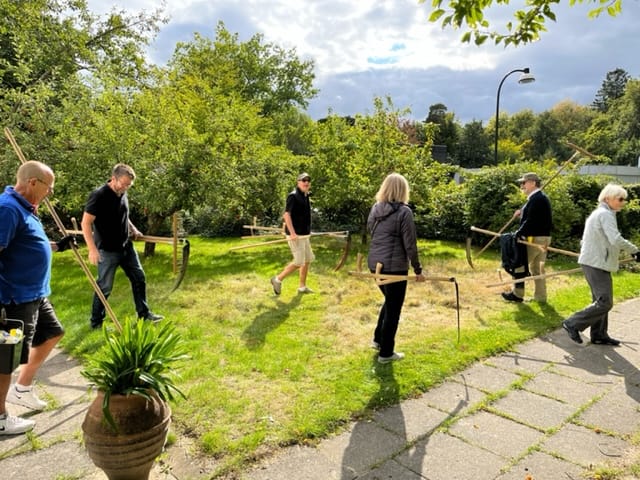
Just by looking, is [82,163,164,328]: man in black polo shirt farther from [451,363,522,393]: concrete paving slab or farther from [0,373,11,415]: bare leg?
[451,363,522,393]: concrete paving slab

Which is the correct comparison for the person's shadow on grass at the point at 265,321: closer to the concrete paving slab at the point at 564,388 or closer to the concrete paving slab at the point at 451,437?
the concrete paving slab at the point at 451,437

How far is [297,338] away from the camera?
17.5ft

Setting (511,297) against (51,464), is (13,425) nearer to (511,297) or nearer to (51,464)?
(51,464)

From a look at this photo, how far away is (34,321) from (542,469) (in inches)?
147

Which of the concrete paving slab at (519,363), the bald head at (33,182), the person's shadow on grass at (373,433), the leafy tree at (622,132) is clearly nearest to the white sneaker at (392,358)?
the person's shadow on grass at (373,433)

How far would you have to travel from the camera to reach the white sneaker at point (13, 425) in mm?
3213

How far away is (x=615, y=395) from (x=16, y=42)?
1333 centimetres

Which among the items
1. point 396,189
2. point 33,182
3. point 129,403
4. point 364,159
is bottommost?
point 129,403

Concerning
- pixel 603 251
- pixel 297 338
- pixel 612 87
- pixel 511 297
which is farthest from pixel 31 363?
pixel 612 87

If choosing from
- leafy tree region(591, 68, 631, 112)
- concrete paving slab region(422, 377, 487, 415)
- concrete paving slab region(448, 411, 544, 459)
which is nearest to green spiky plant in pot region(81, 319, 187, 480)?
concrete paving slab region(448, 411, 544, 459)

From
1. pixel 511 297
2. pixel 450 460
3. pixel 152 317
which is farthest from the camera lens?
pixel 511 297

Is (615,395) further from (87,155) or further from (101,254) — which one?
(87,155)

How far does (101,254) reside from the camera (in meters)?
5.54

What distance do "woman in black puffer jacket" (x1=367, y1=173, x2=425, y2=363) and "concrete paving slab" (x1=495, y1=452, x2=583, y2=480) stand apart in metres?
1.74
